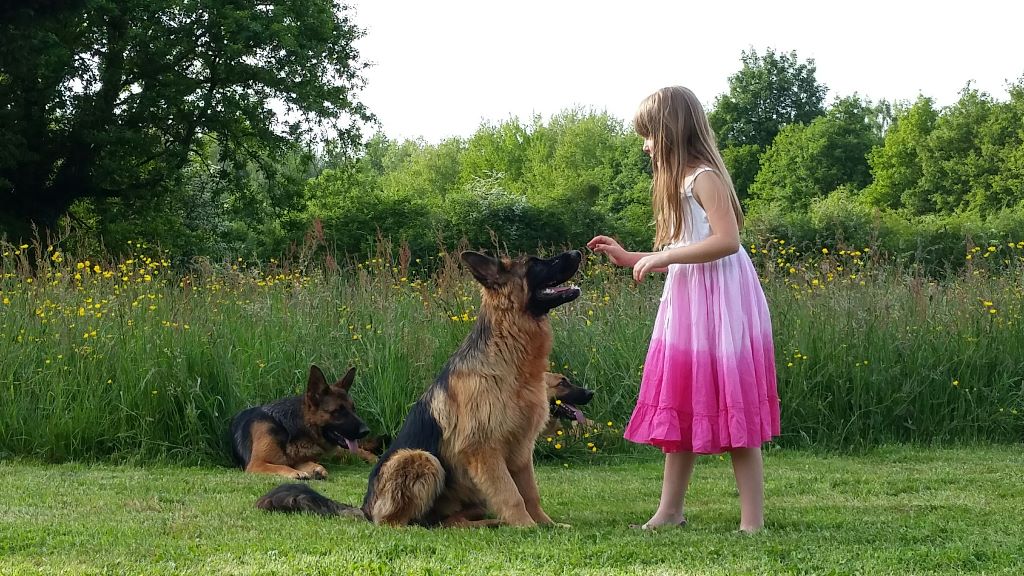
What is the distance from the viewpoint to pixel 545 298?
5469 mm

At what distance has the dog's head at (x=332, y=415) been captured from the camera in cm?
822

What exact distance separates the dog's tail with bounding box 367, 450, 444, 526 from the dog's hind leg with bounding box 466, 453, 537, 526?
0.23 m

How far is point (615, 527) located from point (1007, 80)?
5275cm

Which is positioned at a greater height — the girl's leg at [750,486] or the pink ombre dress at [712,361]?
the pink ombre dress at [712,361]

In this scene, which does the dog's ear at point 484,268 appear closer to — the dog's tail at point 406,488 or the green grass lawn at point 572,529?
the dog's tail at point 406,488

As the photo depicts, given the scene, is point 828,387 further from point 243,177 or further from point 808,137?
point 808,137

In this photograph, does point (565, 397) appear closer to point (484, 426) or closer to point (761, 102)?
point (484, 426)

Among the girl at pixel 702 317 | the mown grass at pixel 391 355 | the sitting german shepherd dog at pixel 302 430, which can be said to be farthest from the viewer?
the mown grass at pixel 391 355

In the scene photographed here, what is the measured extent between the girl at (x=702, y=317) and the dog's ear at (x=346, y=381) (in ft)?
12.1

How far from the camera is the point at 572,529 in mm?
5188

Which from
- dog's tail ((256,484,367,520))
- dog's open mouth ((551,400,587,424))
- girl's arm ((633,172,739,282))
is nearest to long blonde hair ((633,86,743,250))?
girl's arm ((633,172,739,282))

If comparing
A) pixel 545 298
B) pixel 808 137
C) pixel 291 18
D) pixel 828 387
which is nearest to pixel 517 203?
pixel 291 18

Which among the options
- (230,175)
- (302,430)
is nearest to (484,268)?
(302,430)

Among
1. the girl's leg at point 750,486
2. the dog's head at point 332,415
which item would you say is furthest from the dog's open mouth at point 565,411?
the girl's leg at point 750,486
